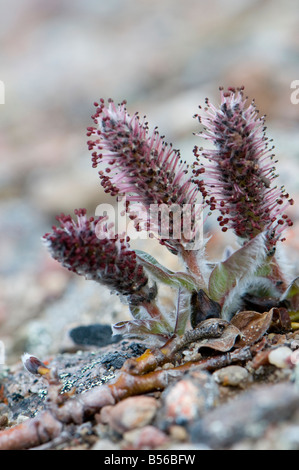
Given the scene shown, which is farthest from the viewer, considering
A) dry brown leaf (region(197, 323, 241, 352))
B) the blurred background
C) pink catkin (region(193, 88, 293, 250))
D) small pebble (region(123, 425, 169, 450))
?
the blurred background

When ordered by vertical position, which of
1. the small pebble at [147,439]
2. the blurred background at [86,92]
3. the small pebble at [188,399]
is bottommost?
the small pebble at [147,439]

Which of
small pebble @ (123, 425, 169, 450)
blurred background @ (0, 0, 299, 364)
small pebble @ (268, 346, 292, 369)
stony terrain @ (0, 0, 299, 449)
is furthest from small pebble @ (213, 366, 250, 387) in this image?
blurred background @ (0, 0, 299, 364)

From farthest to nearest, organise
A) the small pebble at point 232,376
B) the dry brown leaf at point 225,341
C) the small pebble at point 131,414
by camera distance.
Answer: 1. the dry brown leaf at point 225,341
2. the small pebble at point 232,376
3. the small pebble at point 131,414

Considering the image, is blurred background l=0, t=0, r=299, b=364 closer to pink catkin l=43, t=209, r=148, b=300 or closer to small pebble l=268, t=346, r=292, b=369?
pink catkin l=43, t=209, r=148, b=300

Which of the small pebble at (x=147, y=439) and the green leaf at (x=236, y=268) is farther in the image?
the green leaf at (x=236, y=268)

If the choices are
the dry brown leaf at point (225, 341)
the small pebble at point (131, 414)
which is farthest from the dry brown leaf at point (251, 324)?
the small pebble at point (131, 414)

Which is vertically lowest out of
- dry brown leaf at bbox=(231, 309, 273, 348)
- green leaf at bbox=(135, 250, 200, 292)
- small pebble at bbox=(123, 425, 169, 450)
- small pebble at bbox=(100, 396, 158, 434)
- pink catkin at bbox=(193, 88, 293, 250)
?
small pebble at bbox=(123, 425, 169, 450)

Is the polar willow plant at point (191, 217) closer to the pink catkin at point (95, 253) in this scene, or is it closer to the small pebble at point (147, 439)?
the pink catkin at point (95, 253)
